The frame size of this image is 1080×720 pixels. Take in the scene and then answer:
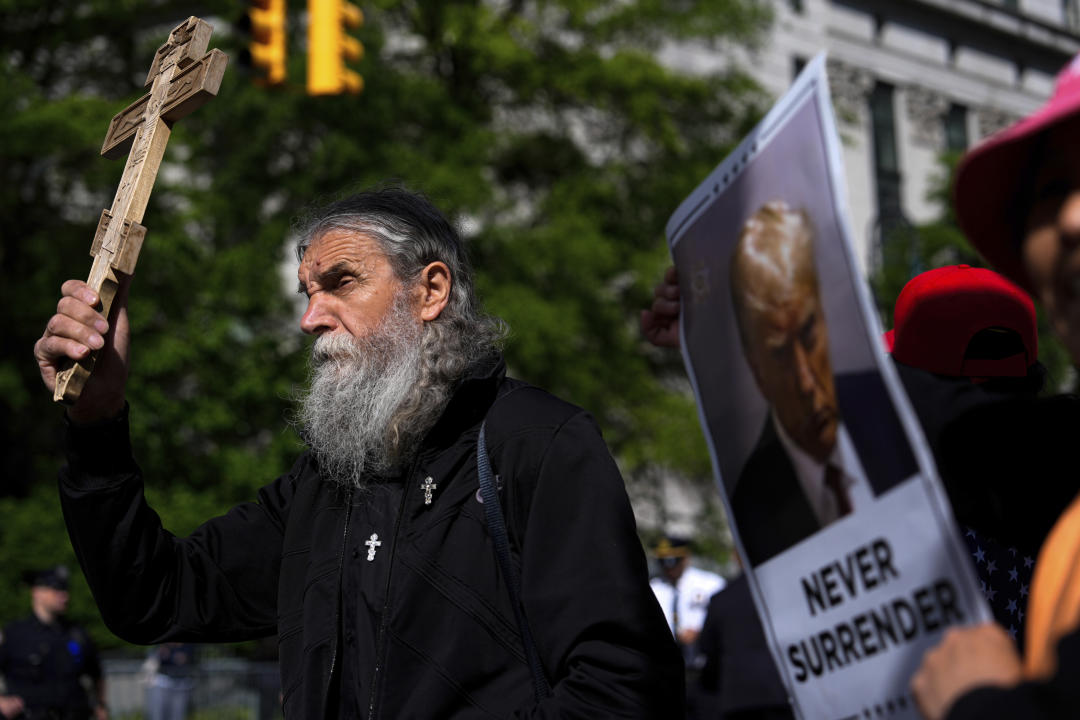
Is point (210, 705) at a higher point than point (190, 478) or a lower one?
lower

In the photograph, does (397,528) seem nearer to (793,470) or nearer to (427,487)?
(427,487)

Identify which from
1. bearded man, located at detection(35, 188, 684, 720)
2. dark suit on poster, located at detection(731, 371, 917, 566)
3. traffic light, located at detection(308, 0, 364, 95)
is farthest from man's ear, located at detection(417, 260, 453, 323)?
traffic light, located at detection(308, 0, 364, 95)

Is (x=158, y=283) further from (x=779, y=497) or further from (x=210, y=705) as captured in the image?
(x=779, y=497)

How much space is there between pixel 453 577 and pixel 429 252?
874 millimetres

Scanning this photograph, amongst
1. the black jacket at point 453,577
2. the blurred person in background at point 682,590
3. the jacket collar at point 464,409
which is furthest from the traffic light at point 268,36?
the jacket collar at point 464,409

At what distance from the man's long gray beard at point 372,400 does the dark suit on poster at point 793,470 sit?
97cm

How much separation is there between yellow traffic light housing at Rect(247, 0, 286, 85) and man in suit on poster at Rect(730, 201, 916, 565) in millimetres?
8979

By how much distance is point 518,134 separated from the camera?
60.0 feet

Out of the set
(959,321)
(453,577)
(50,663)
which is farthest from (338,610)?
(50,663)

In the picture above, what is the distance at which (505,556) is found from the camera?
2.48m

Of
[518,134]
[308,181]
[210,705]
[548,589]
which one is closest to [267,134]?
[308,181]

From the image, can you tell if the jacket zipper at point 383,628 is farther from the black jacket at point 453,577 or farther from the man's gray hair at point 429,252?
the man's gray hair at point 429,252

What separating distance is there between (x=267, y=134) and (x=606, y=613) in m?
14.8

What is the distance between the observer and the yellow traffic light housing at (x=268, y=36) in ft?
33.7
